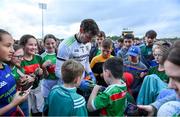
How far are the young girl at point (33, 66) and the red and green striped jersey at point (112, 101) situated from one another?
171cm

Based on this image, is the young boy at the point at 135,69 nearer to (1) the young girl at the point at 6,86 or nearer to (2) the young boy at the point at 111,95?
(2) the young boy at the point at 111,95

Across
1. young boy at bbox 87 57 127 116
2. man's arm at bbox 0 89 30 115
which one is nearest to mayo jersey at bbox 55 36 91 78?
young boy at bbox 87 57 127 116

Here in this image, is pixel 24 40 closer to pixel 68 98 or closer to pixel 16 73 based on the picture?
pixel 16 73

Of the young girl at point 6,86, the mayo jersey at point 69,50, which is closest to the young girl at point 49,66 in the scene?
the mayo jersey at point 69,50

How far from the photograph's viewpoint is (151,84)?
12.1 feet

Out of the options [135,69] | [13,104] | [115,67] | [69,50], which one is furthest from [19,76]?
[135,69]

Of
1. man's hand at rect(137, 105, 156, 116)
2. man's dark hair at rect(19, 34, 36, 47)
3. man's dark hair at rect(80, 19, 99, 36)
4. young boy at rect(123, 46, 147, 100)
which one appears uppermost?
man's dark hair at rect(80, 19, 99, 36)

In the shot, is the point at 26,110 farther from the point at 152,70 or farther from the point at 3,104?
the point at 152,70

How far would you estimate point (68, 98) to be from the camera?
123 inches

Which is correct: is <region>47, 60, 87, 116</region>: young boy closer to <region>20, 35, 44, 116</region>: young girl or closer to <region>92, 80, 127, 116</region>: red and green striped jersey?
<region>92, 80, 127, 116</region>: red and green striped jersey

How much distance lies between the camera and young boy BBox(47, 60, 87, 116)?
10.2ft

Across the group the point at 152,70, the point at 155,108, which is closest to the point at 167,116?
the point at 155,108

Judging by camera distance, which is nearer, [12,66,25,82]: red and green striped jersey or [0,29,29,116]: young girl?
[0,29,29,116]: young girl

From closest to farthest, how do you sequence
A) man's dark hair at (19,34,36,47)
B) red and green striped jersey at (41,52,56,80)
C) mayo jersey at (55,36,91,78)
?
1. mayo jersey at (55,36,91,78)
2. man's dark hair at (19,34,36,47)
3. red and green striped jersey at (41,52,56,80)
